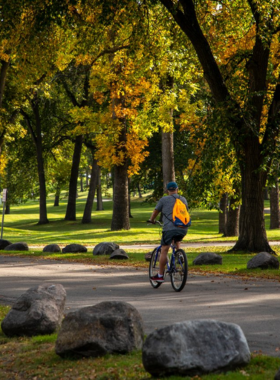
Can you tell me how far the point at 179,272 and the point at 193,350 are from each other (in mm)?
6141

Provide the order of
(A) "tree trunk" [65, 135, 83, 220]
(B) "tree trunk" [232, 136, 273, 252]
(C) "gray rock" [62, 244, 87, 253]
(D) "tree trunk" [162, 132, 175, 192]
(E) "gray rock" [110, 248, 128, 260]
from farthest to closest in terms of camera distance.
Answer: (A) "tree trunk" [65, 135, 83, 220] < (D) "tree trunk" [162, 132, 175, 192] < (C) "gray rock" [62, 244, 87, 253] < (B) "tree trunk" [232, 136, 273, 252] < (E) "gray rock" [110, 248, 128, 260]

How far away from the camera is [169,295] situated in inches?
433

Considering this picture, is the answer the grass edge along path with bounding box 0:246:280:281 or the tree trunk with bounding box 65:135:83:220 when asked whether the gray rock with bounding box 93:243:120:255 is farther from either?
the tree trunk with bounding box 65:135:83:220

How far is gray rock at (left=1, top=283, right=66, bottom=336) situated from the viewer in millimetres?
7426

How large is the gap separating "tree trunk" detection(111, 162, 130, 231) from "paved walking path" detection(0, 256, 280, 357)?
2012cm

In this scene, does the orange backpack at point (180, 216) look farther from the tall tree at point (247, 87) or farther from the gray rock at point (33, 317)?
the tall tree at point (247, 87)

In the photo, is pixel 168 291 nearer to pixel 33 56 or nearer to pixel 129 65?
pixel 33 56

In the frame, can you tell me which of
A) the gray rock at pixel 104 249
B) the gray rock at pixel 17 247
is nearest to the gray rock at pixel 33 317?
the gray rock at pixel 104 249

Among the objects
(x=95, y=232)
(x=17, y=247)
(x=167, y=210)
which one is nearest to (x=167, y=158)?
(x=17, y=247)

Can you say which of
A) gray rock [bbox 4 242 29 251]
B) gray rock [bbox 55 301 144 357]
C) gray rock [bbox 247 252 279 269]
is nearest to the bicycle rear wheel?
gray rock [bbox 247 252 279 269]

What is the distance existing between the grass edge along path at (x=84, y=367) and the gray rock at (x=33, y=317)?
51 cm

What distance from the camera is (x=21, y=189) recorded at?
5641 centimetres

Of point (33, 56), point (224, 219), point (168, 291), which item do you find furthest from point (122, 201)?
point (168, 291)

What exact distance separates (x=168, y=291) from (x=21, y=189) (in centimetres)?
4626
